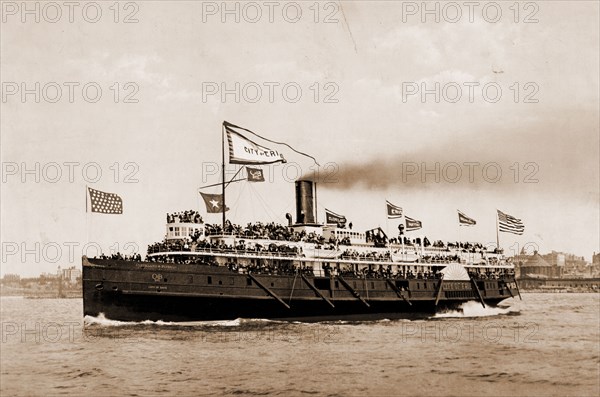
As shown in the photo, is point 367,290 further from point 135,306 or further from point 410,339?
point 135,306

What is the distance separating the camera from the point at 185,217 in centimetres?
3906

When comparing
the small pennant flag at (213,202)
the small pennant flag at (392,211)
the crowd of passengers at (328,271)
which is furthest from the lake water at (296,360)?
the small pennant flag at (392,211)

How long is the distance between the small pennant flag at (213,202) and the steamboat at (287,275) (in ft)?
2.89

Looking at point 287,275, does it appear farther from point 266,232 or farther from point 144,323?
point 144,323

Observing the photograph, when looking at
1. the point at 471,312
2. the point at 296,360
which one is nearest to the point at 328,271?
the point at 471,312

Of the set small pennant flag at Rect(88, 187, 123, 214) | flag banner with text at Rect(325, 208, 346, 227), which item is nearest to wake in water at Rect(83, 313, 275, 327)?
small pennant flag at Rect(88, 187, 123, 214)

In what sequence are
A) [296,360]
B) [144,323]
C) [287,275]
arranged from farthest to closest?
1. [287,275]
2. [144,323]
3. [296,360]

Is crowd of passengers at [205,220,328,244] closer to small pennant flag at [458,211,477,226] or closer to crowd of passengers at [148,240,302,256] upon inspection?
crowd of passengers at [148,240,302,256]

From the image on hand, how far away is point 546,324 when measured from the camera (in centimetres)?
3938

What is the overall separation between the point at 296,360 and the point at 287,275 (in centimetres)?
1494

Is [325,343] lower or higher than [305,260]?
lower

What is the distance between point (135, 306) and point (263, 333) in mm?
7030

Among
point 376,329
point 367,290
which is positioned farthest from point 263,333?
point 367,290

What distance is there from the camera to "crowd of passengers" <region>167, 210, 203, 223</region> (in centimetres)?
3897
